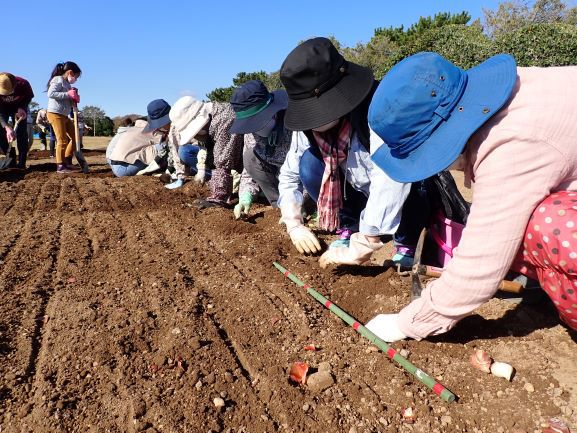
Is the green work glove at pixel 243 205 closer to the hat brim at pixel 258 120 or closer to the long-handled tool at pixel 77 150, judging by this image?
the hat brim at pixel 258 120

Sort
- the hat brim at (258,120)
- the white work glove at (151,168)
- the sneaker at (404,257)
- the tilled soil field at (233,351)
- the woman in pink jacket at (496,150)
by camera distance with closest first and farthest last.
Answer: the woman in pink jacket at (496,150) → the tilled soil field at (233,351) → the sneaker at (404,257) → the hat brim at (258,120) → the white work glove at (151,168)

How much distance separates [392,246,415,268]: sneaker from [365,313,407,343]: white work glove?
2.70 ft

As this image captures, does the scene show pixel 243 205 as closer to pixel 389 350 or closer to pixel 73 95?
pixel 389 350

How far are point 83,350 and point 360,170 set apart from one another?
1651 millimetres

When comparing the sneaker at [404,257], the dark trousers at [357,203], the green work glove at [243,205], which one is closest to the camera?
the dark trousers at [357,203]

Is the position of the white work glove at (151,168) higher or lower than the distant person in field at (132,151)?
lower

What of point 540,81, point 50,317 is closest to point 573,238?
point 540,81

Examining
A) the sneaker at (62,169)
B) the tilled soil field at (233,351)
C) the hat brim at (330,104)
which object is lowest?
the sneaker at (62,169)

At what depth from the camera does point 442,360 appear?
178 centimetres

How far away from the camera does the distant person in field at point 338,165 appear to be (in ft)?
7.02

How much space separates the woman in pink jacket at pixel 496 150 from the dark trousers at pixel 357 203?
1.04 meters

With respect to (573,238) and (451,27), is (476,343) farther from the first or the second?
(451,27)

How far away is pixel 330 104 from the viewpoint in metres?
2.14

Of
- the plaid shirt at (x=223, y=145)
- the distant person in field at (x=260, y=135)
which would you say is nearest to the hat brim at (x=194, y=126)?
the plaid shirt at (x=223, y=145)
